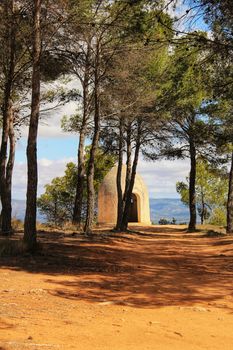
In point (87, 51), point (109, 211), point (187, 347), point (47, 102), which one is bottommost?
point (187, 347)

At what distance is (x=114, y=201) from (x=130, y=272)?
22.9 m

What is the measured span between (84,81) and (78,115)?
3.59 metres

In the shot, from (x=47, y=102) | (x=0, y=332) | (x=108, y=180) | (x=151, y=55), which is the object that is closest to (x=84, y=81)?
(x=47, y=102)

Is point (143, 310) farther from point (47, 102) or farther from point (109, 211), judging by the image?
point (109, 211)

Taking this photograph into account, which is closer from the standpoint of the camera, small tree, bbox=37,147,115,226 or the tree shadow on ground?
the tree shadow on ground

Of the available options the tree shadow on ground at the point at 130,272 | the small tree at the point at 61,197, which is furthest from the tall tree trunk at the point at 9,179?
the small tree at the point at 61,197

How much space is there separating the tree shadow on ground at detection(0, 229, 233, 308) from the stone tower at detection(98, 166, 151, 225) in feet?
57.8

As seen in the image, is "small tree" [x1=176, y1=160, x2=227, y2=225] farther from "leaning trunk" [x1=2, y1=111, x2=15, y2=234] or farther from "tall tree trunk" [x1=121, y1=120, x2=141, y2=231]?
"leaning trunk" [x1=2, y1=111, x2=15, y2=234]

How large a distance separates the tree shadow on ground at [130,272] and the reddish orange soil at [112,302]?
0.02m

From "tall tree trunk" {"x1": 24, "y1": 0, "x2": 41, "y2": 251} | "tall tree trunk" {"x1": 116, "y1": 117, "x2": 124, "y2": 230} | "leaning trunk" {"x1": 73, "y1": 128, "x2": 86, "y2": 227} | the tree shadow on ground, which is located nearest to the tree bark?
"tall tree trunk" {"x1": 116, "y1": 117, "x2": 124, "y2": 230}

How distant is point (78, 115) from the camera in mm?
24156

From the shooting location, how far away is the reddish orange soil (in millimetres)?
4824

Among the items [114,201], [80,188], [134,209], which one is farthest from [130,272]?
[134,209]

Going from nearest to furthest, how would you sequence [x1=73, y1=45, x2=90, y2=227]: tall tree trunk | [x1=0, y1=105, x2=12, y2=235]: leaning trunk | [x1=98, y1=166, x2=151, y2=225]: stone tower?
[x1=0, y1=105, x2=12, y2=235]: leaning trunk, [x1=73, y1=45, x2=90, y2=227]: tall tree trunk, [x1=98, y1=166, x2=151, y2=225]: stone tower
